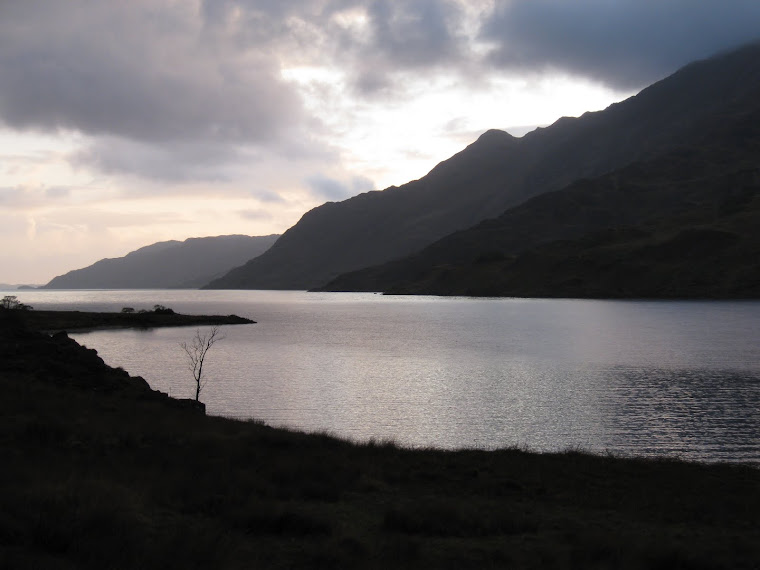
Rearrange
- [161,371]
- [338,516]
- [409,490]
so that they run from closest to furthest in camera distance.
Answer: [338,516] → [409,490] → [161,371]

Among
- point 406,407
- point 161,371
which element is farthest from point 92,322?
point 406,407

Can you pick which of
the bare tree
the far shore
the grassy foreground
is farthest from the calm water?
the far shore

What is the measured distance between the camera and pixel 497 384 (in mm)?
56781

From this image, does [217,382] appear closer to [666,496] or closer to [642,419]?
[642,419]

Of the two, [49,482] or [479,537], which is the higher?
[49,482]

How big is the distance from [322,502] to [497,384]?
41978mm

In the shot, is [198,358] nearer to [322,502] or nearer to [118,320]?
[322,502]

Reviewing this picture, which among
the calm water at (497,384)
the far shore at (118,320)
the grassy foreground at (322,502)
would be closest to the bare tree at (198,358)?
the calm water at (497,384)

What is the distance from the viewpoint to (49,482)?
559 inches

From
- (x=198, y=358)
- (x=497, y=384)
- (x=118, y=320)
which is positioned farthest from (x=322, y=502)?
(x=118, y=320)

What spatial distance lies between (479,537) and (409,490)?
524 cm

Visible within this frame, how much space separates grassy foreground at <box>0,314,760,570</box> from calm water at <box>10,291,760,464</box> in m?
11.4

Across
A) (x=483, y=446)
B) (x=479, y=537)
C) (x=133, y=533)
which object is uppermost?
(x=133, y=533)

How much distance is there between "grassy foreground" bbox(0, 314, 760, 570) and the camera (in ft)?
37.9
